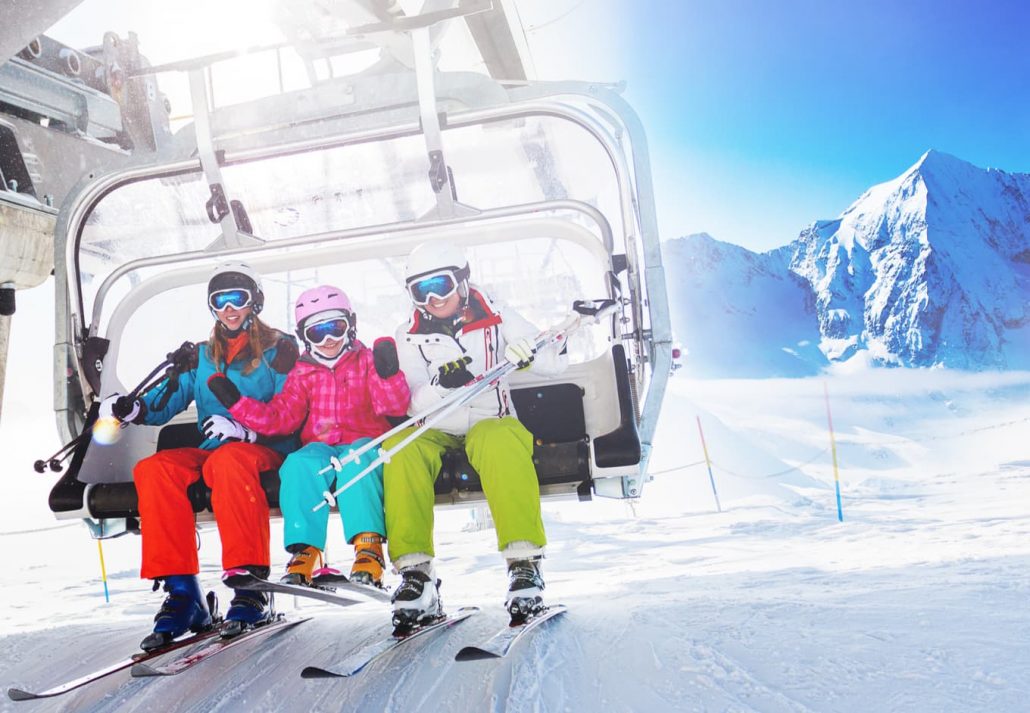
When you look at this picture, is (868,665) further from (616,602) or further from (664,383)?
(616,602)

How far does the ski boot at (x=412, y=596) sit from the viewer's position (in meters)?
2.69

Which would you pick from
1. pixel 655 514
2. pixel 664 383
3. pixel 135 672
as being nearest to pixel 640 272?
pixel 664 383

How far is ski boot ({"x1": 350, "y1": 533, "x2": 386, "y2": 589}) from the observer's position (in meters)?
2.54

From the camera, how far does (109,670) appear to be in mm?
2570

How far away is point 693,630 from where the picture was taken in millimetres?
2812

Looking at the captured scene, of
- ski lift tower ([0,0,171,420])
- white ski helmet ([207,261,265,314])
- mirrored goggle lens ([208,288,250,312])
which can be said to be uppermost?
ski lift tower ([0,0,171,420])

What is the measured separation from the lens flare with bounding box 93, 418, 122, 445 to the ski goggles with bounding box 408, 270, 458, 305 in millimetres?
1183

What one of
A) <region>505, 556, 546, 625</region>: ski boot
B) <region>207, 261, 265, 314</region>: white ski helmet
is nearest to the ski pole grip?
<region>505, 556, 546, 625</region>: ski boot

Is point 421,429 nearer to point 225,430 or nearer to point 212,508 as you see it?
point 225,430

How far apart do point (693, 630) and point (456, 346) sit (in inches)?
49.3

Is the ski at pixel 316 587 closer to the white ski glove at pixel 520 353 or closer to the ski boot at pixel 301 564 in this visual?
the ski boot at pixel 301 564

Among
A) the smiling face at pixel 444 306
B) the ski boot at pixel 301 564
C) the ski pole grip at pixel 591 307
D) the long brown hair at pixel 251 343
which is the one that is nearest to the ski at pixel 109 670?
the ski boot at pixel 301 564

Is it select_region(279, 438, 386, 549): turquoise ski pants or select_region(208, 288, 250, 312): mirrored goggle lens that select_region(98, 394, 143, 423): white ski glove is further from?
select_region(279, 438, 386, 549): turquoise ski pants

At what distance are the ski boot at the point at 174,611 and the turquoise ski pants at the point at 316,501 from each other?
46 centimetres
